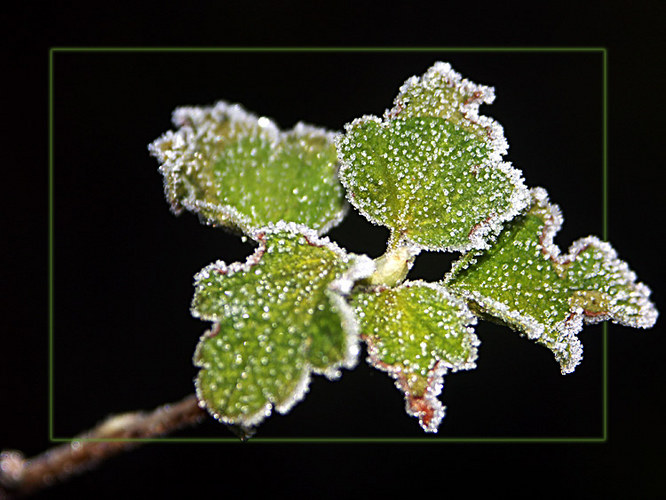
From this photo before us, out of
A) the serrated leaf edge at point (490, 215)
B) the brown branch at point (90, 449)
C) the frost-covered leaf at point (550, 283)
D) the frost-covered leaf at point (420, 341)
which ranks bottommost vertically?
the brown branch at point (90, 449)

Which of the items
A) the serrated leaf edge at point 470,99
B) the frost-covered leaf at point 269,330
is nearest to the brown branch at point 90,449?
the frost-covered leaf at point 269,330

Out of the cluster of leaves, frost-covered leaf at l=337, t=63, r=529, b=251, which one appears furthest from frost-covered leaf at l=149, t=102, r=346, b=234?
frost-covered leaf at l=337, t=63, r=529, b=251

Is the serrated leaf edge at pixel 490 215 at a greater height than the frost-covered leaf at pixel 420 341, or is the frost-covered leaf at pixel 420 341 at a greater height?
the serrated leaf edge at pixel 490 215

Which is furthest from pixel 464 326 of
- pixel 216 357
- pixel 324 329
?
pixel 216 357

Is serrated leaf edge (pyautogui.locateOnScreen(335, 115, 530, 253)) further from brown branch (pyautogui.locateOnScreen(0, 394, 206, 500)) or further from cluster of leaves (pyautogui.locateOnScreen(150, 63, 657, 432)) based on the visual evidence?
brown branch (pyautogui.locateOnScreen(0, 394, 206, 500))

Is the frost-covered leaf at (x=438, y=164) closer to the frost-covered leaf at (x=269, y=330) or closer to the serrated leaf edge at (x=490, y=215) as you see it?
the serrated leaf edge at (x=490, y=215)

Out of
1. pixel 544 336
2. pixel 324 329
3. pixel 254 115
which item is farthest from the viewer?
pixel 254 115

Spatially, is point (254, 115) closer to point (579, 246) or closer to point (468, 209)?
point (468, 209)

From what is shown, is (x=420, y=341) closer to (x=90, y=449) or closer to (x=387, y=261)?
(x=387, y=261)

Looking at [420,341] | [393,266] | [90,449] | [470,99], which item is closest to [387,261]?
[393,266]
